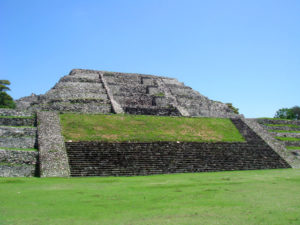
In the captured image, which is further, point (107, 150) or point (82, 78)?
point (82, 78)

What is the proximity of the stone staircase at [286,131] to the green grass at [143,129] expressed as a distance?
152 inches

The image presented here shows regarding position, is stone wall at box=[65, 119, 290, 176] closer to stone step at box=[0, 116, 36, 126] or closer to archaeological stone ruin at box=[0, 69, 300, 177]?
archaeological stone ruin at box=[0, 69, 300, 177]

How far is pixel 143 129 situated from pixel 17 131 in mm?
8595

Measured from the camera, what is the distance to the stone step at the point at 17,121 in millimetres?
20781

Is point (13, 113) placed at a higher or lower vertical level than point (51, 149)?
higher

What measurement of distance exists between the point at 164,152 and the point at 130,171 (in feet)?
11.1

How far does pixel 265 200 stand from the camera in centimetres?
831

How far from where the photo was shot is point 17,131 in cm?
1895

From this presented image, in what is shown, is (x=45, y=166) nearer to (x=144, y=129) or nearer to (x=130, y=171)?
(x=130, y=171)

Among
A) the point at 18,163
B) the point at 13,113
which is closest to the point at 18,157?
the point at 18,163

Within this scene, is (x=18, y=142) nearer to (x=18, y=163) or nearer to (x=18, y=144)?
(x=18, y=144)

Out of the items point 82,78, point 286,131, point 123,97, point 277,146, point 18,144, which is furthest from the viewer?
point 82,78

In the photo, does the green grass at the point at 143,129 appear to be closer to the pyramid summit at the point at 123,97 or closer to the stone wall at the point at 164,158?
the stone wall at the point at 164,158

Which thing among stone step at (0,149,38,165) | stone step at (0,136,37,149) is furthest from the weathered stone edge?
stone step at (0,136,37,149)
